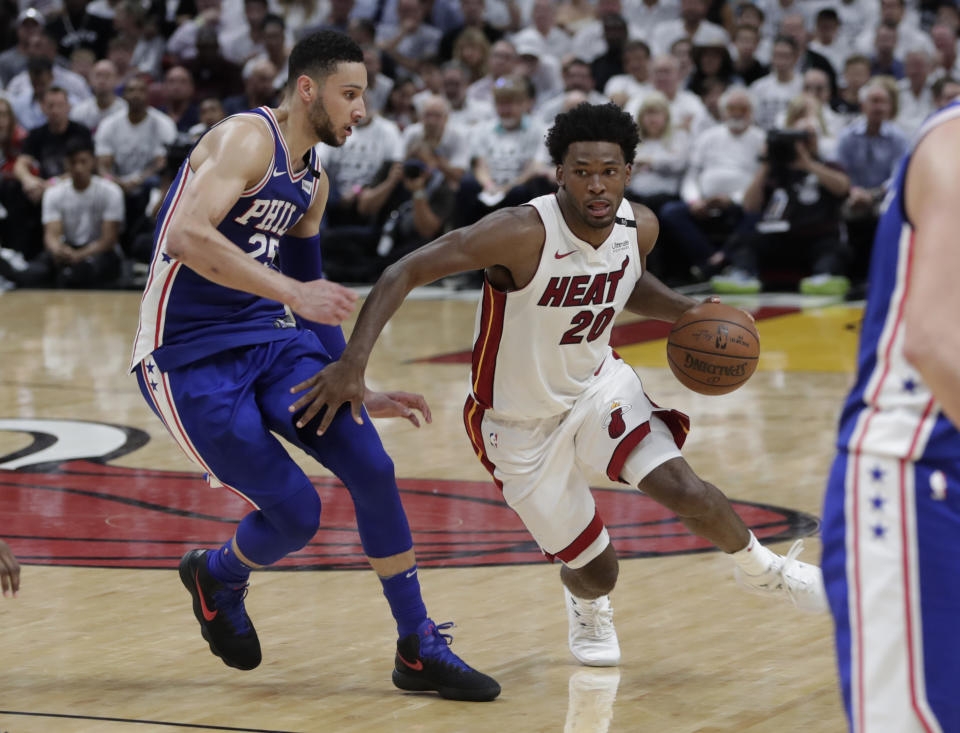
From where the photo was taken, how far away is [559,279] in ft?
14.8

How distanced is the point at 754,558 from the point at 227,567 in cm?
150

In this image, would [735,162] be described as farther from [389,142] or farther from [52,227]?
[52,227]

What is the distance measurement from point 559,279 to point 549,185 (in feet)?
28.1

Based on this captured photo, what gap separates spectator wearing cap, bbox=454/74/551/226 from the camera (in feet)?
43.4

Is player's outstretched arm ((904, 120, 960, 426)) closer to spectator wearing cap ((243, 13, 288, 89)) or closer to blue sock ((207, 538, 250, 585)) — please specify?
blue sock ((207, 538, 250, 585))

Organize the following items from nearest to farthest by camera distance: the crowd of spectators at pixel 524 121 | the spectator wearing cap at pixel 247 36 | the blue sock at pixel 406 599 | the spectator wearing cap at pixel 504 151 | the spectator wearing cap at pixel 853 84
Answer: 1. the blue sock at pixel 406 599
2. the crowd of spectators at pixel 524 121
3. the spectator wearing cap at pixel 853 84
4. the spectator wearing cap at pixel 504 151
5. the spectator wearing cap at pixel 247 36

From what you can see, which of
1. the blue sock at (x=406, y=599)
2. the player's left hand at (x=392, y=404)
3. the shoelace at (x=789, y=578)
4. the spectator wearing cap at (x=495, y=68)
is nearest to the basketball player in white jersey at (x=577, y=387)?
the shoelace at (x=789, y=578)

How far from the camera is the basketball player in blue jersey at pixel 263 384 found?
13.8 ft

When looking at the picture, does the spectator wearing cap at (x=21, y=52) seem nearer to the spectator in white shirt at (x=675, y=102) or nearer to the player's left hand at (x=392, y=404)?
the spectator in white shirt at (x=675, y=102)

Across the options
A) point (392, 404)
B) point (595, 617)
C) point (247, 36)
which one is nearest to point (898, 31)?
point (247, 36)

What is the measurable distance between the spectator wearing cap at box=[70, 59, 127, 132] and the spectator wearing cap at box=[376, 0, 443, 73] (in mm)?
2642

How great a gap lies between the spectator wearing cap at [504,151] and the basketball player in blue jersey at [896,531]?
10.9m

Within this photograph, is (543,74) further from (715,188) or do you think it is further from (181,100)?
(181,100)

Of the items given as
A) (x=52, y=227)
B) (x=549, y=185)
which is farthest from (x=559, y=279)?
(x=52, y=227)
